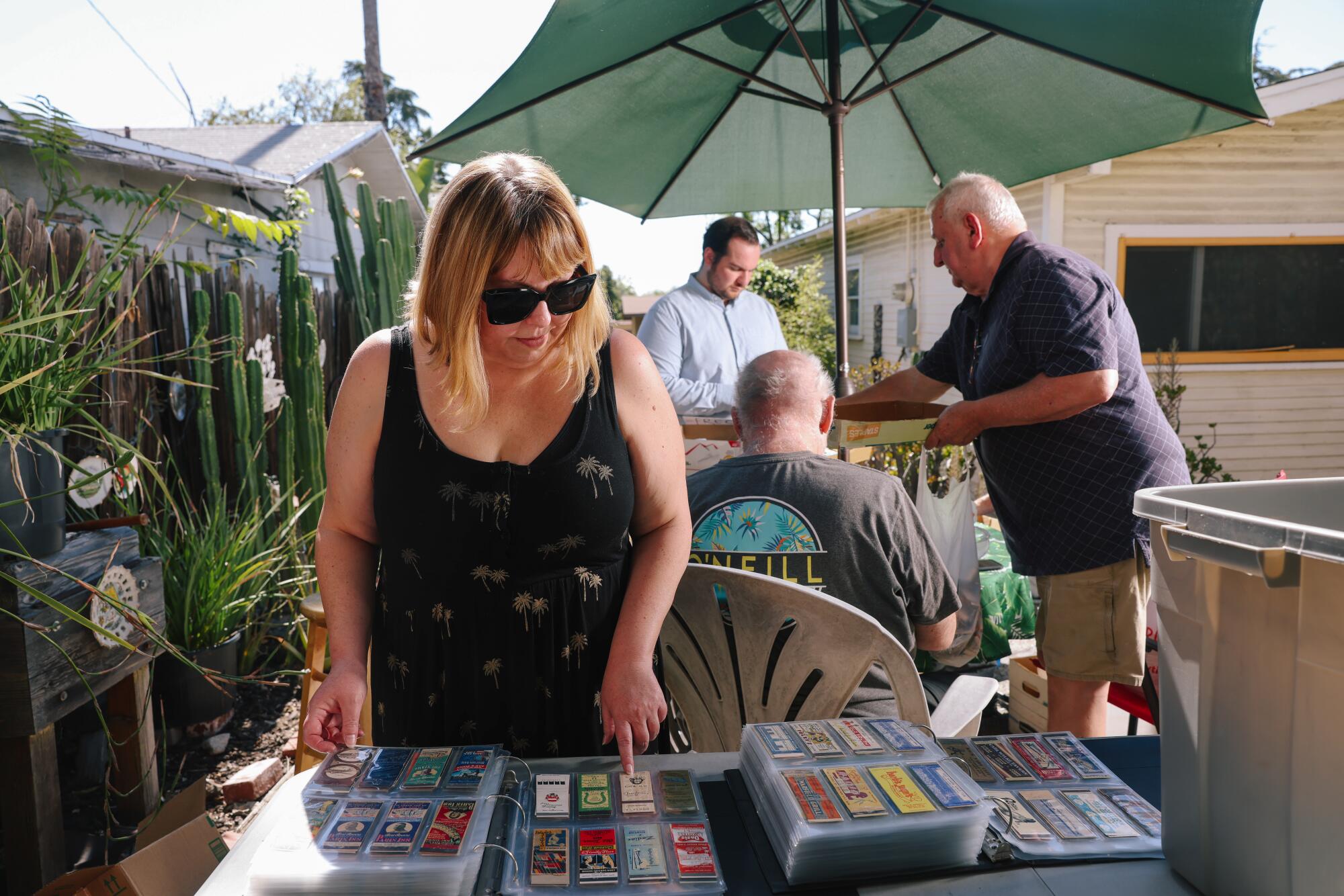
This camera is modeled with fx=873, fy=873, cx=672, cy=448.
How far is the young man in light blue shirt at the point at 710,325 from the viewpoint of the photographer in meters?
4.34

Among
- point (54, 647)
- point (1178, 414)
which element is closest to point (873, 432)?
point (54, 647)

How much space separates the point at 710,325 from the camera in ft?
14.7

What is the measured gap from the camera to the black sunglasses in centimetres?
151

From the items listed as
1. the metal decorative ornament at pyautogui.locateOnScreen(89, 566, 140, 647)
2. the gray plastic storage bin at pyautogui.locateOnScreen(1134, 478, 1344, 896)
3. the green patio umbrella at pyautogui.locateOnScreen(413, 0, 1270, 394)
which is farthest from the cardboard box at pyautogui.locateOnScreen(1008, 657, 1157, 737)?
the metal decorative ornament at pyautogui.locateOnScreen(89, 566, 140, 647)

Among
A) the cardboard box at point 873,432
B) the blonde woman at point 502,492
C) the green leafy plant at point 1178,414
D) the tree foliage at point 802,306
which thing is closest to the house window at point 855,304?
the tree foliage at point 802,306

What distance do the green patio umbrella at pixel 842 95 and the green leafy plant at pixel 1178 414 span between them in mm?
4986

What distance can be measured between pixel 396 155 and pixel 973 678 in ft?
42.1

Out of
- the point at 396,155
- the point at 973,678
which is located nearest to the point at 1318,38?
the point at 396,155

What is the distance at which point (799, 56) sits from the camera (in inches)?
147

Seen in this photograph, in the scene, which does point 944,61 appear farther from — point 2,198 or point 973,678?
point 2,198

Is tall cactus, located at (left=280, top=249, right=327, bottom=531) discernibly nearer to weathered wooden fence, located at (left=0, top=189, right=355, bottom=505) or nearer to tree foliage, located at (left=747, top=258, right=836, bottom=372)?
weathered wooden fence, located at (left=0, top=189, right=355, bottom=505)

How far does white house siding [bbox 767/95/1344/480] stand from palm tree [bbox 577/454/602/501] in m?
7.77

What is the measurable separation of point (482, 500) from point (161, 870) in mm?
890

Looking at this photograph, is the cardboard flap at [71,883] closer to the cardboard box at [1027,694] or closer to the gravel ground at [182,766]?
the gravel ground at [182,766]
